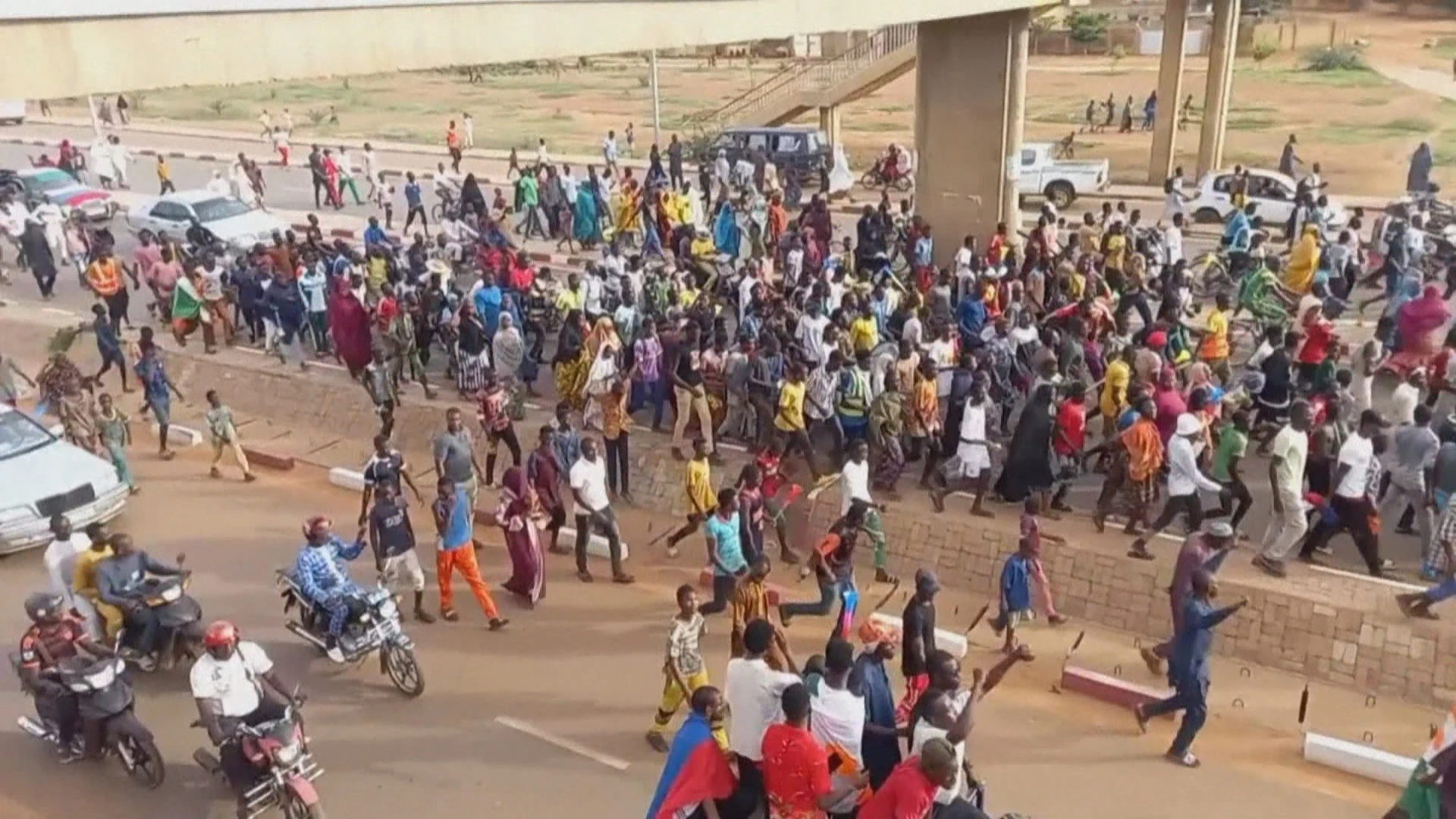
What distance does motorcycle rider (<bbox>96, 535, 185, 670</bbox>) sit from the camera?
28.1 ft

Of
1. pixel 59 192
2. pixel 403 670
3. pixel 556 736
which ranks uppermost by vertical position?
pixel 59 192

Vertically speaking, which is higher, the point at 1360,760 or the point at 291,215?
the point at 291,215

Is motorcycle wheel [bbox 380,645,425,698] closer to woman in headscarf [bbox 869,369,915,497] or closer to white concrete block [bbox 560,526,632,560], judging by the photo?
white concrete block [bbox 560,526,632,560]

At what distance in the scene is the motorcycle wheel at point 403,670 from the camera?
862 centimetres

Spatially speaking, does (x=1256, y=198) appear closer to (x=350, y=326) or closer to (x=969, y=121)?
(x=969, y=121)

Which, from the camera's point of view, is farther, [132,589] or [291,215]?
[291,215]

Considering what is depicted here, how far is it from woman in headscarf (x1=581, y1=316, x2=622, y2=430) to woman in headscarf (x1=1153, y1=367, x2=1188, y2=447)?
4.87 meters

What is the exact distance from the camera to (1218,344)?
11.5m

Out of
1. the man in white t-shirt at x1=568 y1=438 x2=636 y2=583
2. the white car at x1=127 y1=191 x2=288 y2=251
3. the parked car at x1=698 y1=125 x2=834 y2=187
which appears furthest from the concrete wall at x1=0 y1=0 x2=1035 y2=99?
the parked car at x1=698 y1=125 x2=834 y2=187

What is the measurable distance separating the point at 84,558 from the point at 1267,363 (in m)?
9.80

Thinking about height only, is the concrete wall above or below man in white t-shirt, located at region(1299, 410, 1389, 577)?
above

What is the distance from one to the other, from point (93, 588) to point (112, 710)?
1.43 meters

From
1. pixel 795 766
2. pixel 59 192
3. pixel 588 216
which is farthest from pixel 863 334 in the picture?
pixel 59 192

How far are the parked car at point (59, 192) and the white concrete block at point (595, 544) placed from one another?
53.1ft
